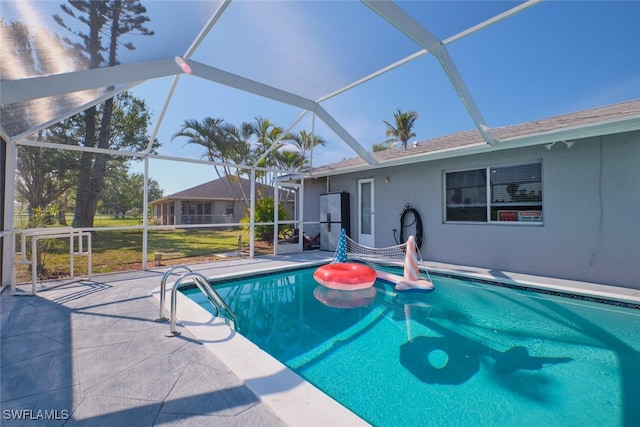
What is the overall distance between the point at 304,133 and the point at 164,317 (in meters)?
14.9

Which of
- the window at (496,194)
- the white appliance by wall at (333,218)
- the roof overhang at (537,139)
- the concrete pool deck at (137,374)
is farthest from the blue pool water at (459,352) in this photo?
the white appliance by wall at (333,218)

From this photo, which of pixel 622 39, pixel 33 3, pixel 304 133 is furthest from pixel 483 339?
pixel 304 133

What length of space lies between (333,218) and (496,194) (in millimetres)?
4953

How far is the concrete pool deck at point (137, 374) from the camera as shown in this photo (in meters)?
1.94

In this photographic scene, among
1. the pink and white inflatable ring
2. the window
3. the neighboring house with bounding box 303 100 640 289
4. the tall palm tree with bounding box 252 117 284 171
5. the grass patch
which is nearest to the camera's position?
the neighboring house with bounding box 303 100 640 289

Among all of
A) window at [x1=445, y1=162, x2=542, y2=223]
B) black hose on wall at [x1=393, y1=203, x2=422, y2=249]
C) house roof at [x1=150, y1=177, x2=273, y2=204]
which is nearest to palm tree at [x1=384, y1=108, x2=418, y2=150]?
house roof at [x1=150, y1=177, x2=273, y2=204]

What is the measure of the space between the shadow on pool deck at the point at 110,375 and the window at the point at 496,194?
6.79 metres

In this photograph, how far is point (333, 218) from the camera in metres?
10.0

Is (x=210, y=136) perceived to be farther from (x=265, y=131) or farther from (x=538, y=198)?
(x=538, y=198)

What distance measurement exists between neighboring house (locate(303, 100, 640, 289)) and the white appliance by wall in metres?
1.55

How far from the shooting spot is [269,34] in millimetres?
4254

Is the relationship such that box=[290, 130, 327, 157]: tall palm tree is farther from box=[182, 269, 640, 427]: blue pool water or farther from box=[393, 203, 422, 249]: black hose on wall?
box=[182, 269, 640, 427]: blue pool water

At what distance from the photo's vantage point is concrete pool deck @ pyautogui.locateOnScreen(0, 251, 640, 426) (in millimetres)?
1941

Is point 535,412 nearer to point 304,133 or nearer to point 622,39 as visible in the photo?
point 622,39
